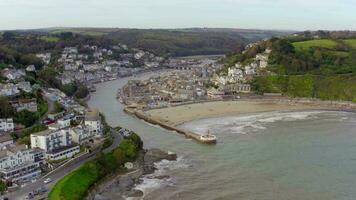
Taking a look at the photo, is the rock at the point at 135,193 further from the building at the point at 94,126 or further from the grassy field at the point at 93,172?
the building at the point at 94,126

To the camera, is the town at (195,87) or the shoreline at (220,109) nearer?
the shoreline at (220,109)

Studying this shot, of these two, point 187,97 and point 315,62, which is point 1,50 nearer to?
point 187,97

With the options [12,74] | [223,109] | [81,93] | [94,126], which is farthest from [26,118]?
[81,93]

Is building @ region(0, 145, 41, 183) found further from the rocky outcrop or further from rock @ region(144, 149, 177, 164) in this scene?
rock @ region(144, 149, 177, 164)

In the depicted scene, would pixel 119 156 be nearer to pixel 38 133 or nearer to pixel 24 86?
pixel 38 133

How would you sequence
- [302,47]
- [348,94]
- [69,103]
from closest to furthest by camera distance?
[69,103] < [348,94] < [302,47]

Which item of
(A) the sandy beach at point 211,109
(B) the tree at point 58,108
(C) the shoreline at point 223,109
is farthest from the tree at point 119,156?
→ (A) the sandy beach at point 211,109

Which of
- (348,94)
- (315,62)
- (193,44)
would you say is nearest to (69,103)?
(348,94)
